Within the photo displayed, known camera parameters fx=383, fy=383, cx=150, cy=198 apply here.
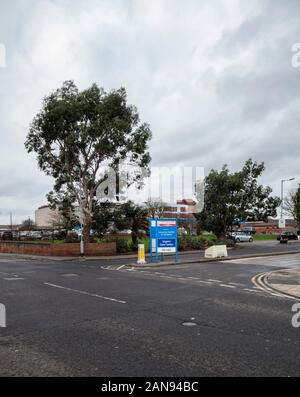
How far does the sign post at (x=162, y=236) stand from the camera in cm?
2375

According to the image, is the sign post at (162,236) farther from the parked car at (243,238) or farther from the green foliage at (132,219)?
the parked car at (243,238)

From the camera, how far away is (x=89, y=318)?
322 inches

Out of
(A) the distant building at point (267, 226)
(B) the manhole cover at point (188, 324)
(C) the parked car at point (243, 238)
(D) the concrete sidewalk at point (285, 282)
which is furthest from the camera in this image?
(A) the distant building at point (267, 226)

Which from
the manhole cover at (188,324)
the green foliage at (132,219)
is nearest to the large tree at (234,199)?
the green foliage at (132,219)

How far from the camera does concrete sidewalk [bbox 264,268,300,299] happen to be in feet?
39.0

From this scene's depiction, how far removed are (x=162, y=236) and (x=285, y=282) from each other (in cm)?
1107

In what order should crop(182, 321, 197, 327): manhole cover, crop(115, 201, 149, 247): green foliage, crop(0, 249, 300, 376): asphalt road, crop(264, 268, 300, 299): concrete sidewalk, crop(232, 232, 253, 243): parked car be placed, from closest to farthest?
crop(0, 249, 300, 376): asphalt road
crop(182, 321, 197, 327): manhole cover
crop(264, 268, 300, 299): concrete sidewalk
crop(115, 201, 149, 247): green foliage
crop(232, 232, 253, 243): parked car

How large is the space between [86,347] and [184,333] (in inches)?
73.6

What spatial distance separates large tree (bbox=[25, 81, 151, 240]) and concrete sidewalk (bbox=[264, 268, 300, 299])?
16628 mm

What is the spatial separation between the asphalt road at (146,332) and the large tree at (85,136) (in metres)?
18.0

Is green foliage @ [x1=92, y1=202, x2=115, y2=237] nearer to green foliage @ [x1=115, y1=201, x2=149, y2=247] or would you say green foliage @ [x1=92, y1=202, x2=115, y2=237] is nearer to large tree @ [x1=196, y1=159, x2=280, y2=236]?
green foliage @ [x1=115, y1=201, x2=149, y2=247]

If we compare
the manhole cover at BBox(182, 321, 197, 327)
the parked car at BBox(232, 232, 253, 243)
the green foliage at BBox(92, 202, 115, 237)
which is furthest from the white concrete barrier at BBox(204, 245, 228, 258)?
the parked car at BBox(232, 232, 253, 243)
